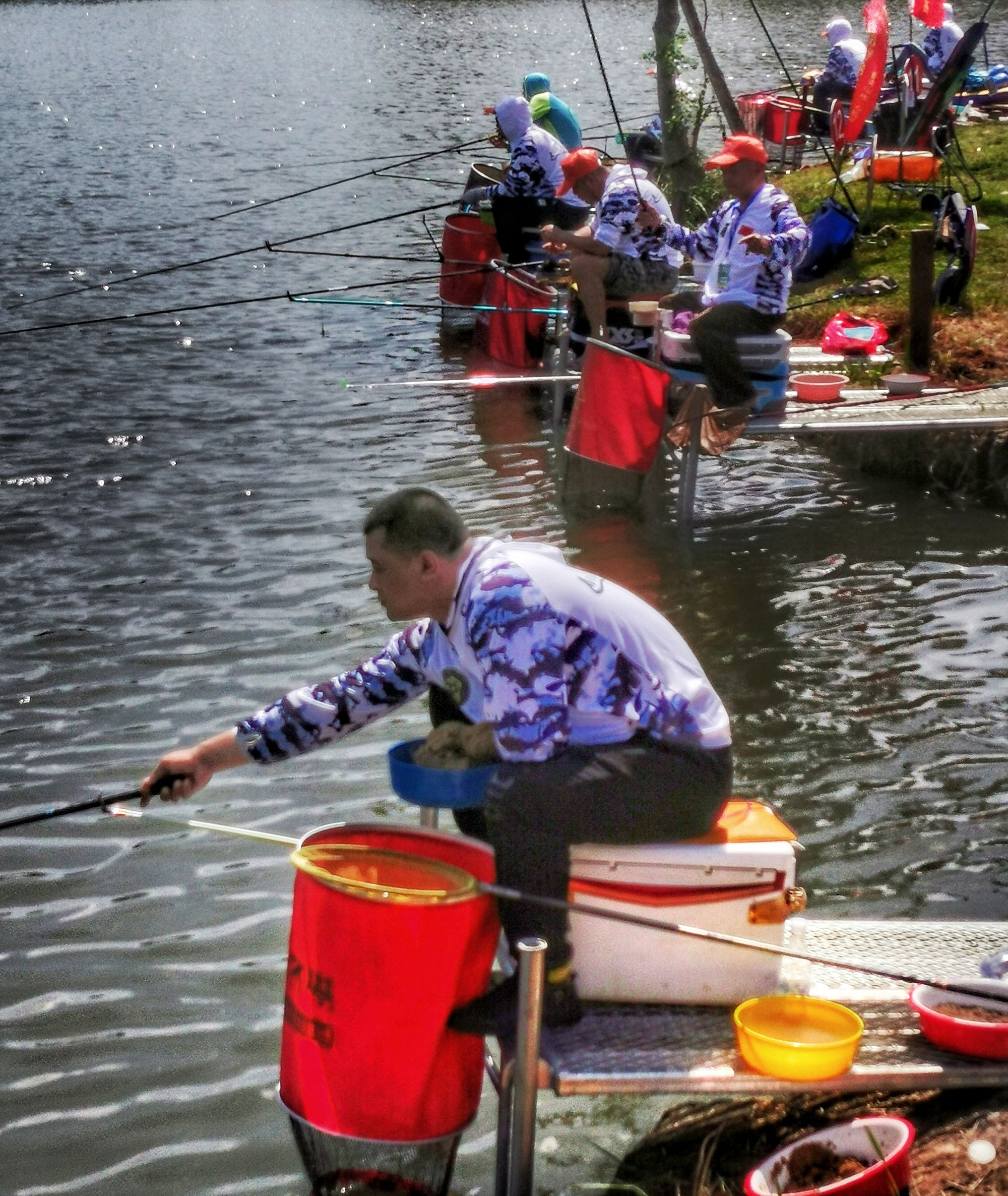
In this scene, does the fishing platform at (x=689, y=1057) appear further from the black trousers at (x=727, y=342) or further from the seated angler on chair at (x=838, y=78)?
the seated angler on chair at (x=838, y=78)

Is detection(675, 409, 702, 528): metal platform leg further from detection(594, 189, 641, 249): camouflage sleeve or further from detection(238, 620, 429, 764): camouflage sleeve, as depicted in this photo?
detection(238, 620, 429, 764): camouflage sleeve

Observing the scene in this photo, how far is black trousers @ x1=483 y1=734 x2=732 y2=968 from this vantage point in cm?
323

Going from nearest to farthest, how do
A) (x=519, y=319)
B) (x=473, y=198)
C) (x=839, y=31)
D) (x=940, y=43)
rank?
1. (x=519, y=319)
2. (x=473, y=198)
3. (x=940, y=43)
4. (x=839, y=31)

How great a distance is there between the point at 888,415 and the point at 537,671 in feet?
17.6

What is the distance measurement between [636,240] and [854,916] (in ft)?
17.7

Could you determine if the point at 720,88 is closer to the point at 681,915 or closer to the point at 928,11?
the point at 928,11

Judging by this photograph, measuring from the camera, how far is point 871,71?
11695mm

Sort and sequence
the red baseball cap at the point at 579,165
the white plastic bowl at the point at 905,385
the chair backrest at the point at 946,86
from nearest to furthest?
the white plastic bowl at the point at 905,385 < the red baseball cap at the point at 579,165 < the chair backrest at the point at 946,86

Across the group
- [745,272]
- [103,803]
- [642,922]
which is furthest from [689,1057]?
[745,272]

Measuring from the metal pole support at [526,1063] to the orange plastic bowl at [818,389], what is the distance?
222 inches

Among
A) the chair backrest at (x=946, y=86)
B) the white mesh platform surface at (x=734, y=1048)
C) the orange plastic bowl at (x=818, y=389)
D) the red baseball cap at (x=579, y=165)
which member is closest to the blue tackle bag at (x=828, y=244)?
the chair backrest at (x=946, y=86)

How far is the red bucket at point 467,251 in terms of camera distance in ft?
41.9

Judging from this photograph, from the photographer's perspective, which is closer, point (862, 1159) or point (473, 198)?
point (862, 1159)

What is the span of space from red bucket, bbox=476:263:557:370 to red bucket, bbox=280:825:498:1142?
7.99 metres
